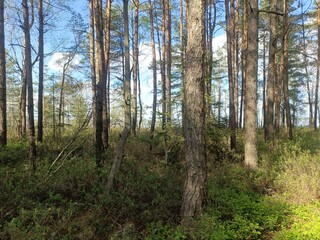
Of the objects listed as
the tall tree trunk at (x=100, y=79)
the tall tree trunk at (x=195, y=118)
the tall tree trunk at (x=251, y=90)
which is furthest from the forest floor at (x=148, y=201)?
the tall tree trunk at (x=100, y=79)

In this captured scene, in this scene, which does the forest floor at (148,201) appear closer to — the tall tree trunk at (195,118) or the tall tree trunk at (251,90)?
the tall tree trunk at (195,118)

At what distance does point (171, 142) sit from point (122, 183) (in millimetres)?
2801

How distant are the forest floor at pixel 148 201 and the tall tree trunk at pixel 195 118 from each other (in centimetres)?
42

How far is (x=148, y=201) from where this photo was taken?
603 centimetres

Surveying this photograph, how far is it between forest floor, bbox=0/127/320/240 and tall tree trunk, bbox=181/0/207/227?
42cm

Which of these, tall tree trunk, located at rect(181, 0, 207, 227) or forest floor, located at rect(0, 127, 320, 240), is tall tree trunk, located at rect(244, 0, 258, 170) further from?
tall tree trunk, located at rect(181, 0, 207, 227)

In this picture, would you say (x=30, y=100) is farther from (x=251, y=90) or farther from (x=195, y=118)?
(x=251, y=90)

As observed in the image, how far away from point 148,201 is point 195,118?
2649mm

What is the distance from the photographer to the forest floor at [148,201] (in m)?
4.42

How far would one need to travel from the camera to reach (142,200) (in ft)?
19.9

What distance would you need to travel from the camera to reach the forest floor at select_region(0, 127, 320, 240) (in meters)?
4.42

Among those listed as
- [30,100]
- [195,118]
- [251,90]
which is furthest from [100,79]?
[251,90]

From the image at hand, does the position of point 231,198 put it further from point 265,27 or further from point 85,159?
point 265,27

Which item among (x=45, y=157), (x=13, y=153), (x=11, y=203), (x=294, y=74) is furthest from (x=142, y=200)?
(x=294, y=74)
